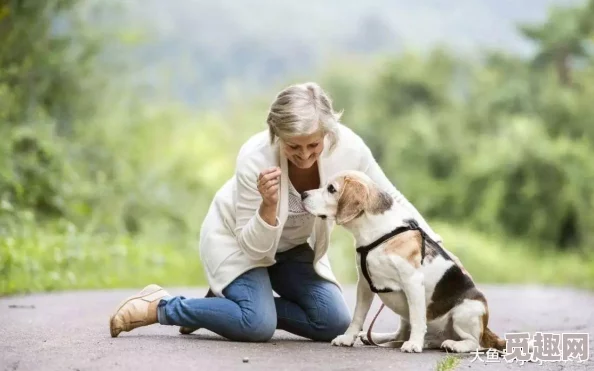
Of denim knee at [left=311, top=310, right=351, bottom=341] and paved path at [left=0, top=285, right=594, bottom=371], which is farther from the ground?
denim knee at [left=311, top=310, right=351, bottom=341]

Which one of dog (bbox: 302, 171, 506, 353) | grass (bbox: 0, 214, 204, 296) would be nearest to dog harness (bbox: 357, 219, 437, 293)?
dog (bbox: 302, 171, 506, 353)

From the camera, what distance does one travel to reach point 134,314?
3.98m

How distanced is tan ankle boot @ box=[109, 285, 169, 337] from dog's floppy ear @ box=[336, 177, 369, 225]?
991 millimetres

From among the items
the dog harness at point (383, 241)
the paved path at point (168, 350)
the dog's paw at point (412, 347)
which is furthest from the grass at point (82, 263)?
the dog's paw at point (412, 347)

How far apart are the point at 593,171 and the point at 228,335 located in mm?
7920

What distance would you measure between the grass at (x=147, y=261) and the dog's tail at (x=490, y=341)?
4.09 meters

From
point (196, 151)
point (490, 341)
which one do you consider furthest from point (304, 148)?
point (196, 151)

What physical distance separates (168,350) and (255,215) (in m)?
0.74

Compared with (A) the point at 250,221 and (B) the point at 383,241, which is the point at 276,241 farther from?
(B) the point at 383,241

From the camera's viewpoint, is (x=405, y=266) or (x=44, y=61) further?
(x=44, y=61)

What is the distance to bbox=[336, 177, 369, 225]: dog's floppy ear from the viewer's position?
374 centimetres

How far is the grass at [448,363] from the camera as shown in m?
3.31

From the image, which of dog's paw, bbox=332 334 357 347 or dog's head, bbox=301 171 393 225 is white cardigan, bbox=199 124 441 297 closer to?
dog's head, bbox=301 171 393 225

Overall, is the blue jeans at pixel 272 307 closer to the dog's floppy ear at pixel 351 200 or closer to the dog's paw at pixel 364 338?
the dog's paw at pixel 364 338
